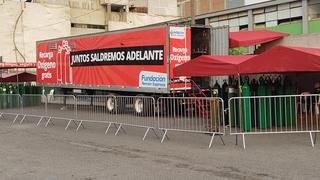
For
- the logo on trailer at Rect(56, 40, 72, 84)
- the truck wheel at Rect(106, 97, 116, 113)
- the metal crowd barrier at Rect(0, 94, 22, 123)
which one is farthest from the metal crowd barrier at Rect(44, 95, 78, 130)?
the logo on trailer at Rect(56, 40, 72, 84)

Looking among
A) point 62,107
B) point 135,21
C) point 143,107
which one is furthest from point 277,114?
point 135,21

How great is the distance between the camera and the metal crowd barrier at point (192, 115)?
436 inches

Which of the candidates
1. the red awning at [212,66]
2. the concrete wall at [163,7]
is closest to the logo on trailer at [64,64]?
the red awning at [212,66]

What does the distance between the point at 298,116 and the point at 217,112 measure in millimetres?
2048

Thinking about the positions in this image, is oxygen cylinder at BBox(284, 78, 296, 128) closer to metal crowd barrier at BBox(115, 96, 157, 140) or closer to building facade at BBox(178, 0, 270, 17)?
metal crowd barrier at BBox(115, 96, 157, 140)

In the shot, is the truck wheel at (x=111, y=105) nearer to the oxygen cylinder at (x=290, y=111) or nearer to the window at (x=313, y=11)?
the oxygen cylinder at (x=290, y=111)

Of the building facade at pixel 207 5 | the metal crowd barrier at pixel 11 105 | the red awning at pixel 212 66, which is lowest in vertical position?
the metal crowd barrier at pixel 11 105

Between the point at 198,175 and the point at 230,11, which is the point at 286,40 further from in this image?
the point at 230,11

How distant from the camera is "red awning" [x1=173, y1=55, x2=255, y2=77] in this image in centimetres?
1401

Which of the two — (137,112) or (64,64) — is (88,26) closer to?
(64,64)

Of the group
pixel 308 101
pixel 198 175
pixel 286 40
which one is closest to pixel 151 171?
pixel 198 175

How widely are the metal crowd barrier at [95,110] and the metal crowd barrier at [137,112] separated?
11.5 inches

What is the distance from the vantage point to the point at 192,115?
11.6 metres

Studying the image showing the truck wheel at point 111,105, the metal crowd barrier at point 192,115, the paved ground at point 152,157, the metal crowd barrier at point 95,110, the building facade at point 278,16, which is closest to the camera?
the paved ground at point 152,157
